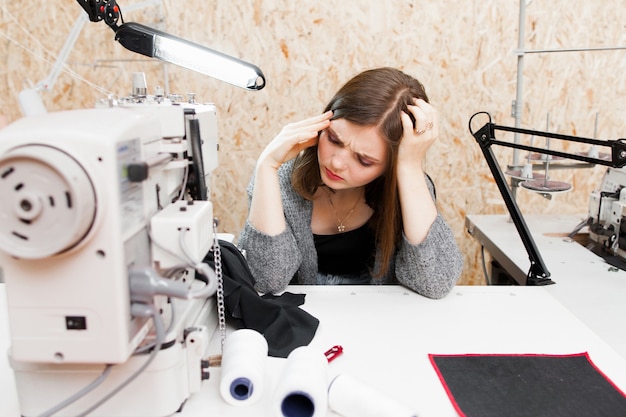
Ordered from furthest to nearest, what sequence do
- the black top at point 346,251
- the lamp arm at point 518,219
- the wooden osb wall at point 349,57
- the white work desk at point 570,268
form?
1. the wooden osb wall at point 349,57
2. the black top at point 346,251
3. the lamp arm at point 518,219
4. the white work desk at point 570,268

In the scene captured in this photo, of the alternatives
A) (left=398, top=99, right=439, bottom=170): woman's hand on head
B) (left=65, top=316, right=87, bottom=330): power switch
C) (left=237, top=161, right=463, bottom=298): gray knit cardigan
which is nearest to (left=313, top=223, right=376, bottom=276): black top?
(left=237, top=161, right=463, bottom=298): gray knit cardigan

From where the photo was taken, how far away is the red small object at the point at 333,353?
38.8 inches

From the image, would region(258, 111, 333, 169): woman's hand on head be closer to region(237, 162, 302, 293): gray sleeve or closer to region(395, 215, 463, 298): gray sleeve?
region(237, 162, 302, 293): gray sleeve

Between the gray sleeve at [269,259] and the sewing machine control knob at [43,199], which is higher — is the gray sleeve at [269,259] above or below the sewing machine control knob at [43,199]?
below

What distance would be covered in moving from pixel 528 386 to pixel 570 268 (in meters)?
0.76

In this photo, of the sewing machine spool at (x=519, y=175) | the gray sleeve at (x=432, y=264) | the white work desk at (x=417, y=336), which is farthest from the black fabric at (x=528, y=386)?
the sewing machine spool at (x=519, y=175)

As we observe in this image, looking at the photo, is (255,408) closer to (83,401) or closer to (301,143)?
(83,401)

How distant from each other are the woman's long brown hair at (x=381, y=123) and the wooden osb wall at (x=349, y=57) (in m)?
1.16

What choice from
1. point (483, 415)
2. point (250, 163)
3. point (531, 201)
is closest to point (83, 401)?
point (483, 415)

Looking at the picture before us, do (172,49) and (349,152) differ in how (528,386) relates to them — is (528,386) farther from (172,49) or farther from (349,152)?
(172,49)

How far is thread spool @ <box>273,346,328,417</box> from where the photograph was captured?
2.61 ft

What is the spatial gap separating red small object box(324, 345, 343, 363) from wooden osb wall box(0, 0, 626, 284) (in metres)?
1.75

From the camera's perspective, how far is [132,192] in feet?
2.39

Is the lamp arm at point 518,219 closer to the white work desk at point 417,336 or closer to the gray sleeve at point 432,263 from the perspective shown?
the white work desk at point 417,336
